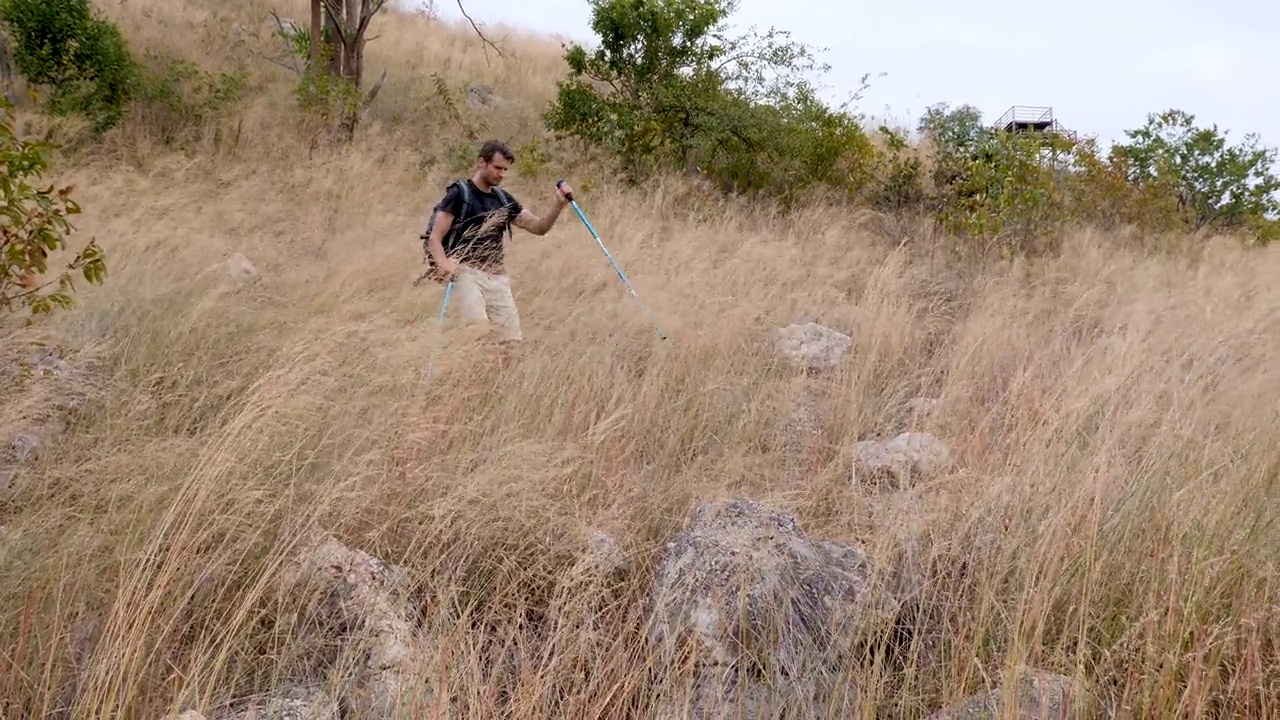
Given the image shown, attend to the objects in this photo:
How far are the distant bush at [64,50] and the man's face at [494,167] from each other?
753 centimetres

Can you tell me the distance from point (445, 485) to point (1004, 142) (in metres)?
8.31

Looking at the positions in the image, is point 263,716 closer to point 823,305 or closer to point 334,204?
point 823,305

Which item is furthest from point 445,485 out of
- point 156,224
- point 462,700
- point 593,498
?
point 156,224

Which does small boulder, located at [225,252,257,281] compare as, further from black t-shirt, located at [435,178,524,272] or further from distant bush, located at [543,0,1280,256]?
distant bush, located at [543,0,1280,256]

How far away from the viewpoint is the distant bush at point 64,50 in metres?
10.4

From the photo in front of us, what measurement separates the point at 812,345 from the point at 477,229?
7.22 feet

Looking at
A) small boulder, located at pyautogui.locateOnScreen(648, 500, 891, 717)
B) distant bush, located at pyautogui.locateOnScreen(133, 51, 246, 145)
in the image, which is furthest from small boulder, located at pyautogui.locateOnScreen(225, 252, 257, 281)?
distant bush, located at pyautogui.locateOnScreen(133, 51, 246, 145)

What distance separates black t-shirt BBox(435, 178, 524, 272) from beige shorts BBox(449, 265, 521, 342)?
8 centimetres

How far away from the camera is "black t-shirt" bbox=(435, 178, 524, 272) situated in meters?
5.09

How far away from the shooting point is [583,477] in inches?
131

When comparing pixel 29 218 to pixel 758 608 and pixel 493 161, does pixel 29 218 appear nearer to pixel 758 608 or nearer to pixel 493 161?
pixel 493 161

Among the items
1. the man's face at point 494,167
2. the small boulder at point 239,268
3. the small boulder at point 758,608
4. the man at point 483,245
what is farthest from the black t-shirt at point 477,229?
the small boulder at point 758,608

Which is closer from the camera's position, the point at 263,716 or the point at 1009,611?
the point at 263,716

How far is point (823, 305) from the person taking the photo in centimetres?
647
